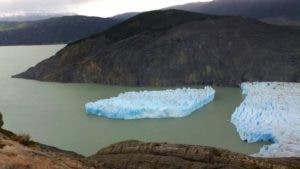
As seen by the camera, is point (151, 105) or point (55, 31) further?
point (55, 31)

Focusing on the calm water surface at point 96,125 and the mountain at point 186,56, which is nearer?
the calm water surface at point 96,125

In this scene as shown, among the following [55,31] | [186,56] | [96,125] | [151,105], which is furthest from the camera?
[55,31]

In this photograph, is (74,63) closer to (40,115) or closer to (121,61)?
(121,61)

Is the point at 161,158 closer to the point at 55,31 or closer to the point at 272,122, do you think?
the point at 272,122

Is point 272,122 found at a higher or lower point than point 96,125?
higher

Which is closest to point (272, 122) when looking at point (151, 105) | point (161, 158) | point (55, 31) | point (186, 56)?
point (151, 105)

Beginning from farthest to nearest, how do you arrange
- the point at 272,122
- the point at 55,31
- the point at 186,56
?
the point at 55,31 → the point at 186,56 → the point at 272,122

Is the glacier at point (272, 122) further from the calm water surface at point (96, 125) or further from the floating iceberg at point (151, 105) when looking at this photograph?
the floating iceberg at point (151, 105)

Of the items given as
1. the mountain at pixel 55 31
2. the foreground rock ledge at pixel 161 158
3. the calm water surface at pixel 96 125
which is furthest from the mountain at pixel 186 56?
the mountain at pixel 55 31

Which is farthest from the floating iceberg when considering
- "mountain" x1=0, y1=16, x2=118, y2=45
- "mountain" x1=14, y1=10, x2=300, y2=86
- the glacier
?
"mountain" x1=0, y1=16, x2=118, y2=45
